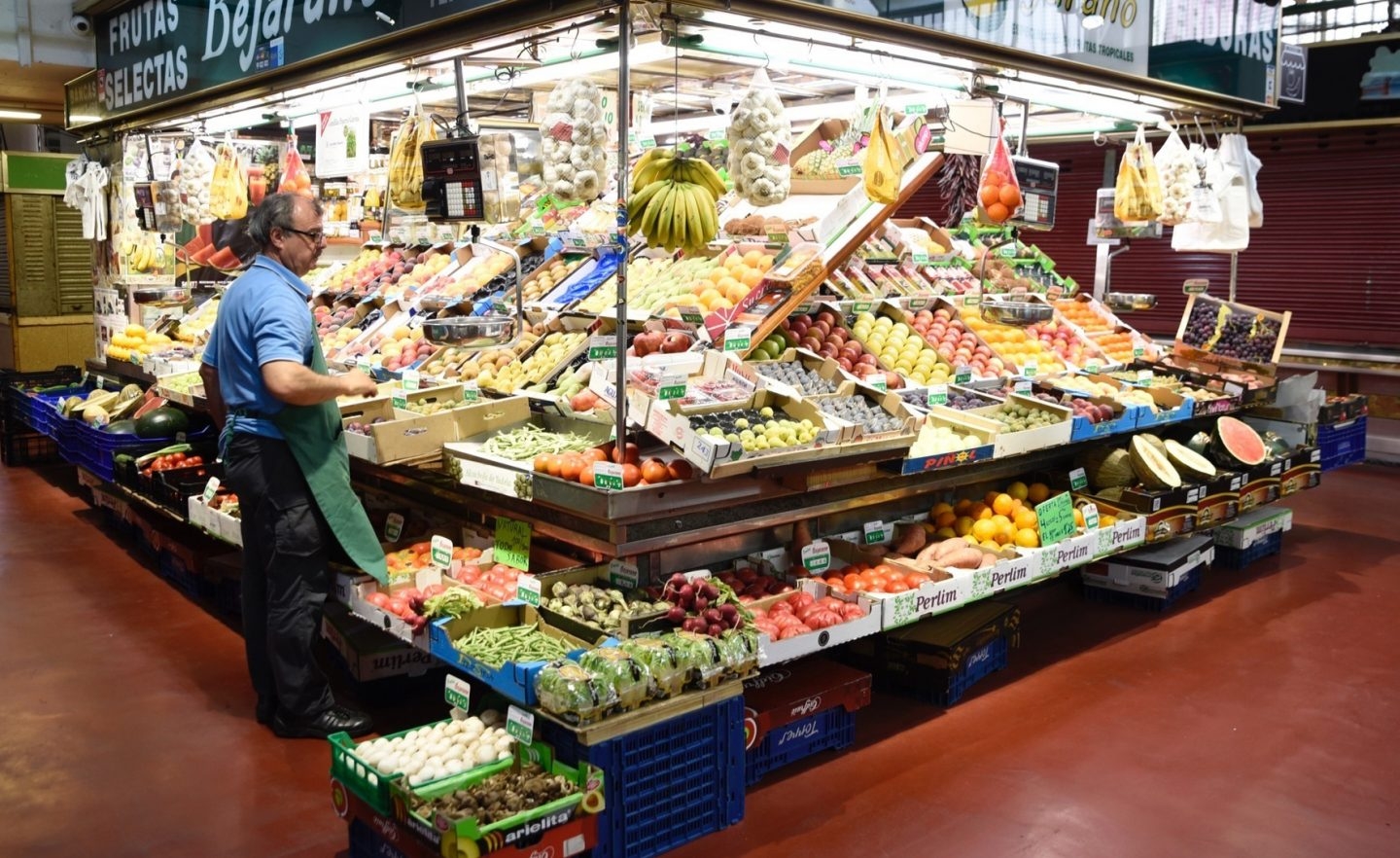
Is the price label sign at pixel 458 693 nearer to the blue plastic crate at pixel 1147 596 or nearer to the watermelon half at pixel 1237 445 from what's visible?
the blue plastic crate at pixel 1147 596

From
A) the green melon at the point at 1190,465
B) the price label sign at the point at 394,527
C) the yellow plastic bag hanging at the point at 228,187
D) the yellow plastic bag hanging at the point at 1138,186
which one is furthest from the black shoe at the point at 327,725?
the yellow plastic bag hanging at the point at 1138,186

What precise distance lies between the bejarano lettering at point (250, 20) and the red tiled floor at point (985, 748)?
3.14m

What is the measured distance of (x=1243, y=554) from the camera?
714 centimetres

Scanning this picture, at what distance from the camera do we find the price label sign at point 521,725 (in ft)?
11.6

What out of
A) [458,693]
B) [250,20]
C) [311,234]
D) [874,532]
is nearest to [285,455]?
[311,234]

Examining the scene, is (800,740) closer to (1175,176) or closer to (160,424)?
(1175,176)

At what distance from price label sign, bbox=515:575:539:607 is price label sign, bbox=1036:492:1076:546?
7.90 ft

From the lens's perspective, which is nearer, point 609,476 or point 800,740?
point 609,476

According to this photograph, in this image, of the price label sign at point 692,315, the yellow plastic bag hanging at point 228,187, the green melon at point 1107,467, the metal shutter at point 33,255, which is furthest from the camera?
the metal shutter at point 33,255

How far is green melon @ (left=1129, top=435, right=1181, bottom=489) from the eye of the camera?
6.07m

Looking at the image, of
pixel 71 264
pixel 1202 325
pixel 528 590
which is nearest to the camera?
pixel 528 590

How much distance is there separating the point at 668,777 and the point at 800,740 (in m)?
0.85

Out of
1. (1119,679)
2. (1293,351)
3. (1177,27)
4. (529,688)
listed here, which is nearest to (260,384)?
(529,688)

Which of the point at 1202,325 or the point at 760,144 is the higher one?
the point at 760,144
